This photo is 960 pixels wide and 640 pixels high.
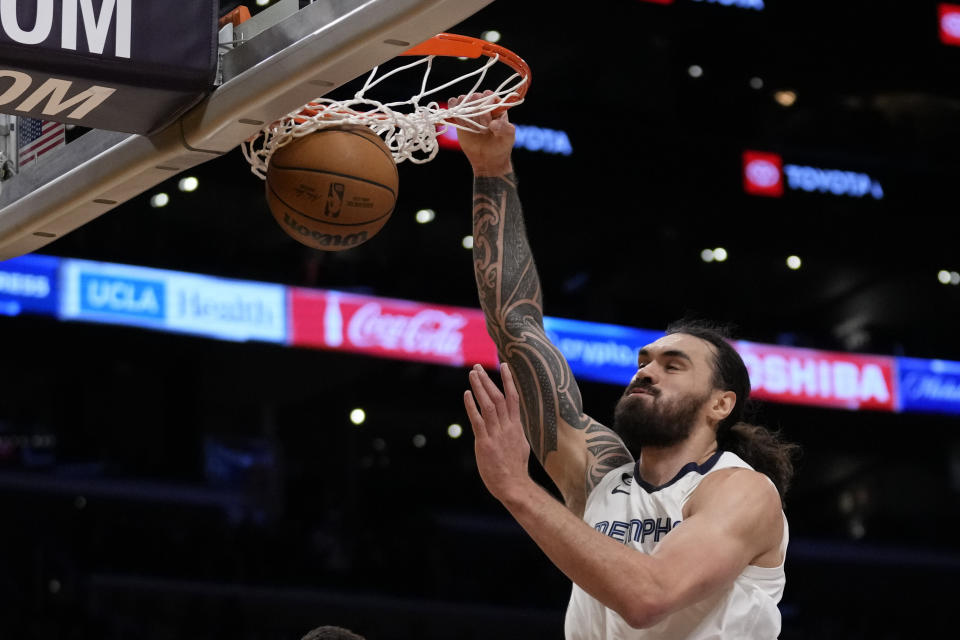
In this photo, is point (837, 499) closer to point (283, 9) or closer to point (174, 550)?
point (174, 550)

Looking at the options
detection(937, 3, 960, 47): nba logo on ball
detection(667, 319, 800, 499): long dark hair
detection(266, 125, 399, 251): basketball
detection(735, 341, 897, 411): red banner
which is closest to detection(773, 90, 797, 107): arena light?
detection(937, 3, 960, 47): nba logo on ball

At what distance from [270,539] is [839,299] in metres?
9.24

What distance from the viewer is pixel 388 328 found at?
12.4 m

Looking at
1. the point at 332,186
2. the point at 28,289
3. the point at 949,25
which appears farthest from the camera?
the point at 949,25

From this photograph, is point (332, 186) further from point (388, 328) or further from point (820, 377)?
point (820, 377)

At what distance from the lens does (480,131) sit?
356 cm

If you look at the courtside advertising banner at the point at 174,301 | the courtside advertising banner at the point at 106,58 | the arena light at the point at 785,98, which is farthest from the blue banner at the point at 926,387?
the courtside advertising banner at the point at 106,58

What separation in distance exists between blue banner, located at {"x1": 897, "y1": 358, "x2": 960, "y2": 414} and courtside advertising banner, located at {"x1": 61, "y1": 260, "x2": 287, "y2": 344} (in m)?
6.43

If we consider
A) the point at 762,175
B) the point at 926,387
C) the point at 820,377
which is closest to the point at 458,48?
the point at 762,175

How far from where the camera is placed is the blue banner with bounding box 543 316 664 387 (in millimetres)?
13000

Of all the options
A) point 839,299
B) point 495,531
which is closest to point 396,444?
point 495,531

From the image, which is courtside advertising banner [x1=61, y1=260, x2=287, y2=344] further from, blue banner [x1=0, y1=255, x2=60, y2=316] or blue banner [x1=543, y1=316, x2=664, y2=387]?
blue banner [x1=543, y1=316, x2=664, y2=387]

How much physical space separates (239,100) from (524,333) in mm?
1201

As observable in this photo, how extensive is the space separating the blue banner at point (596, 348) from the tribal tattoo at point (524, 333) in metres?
9.28
